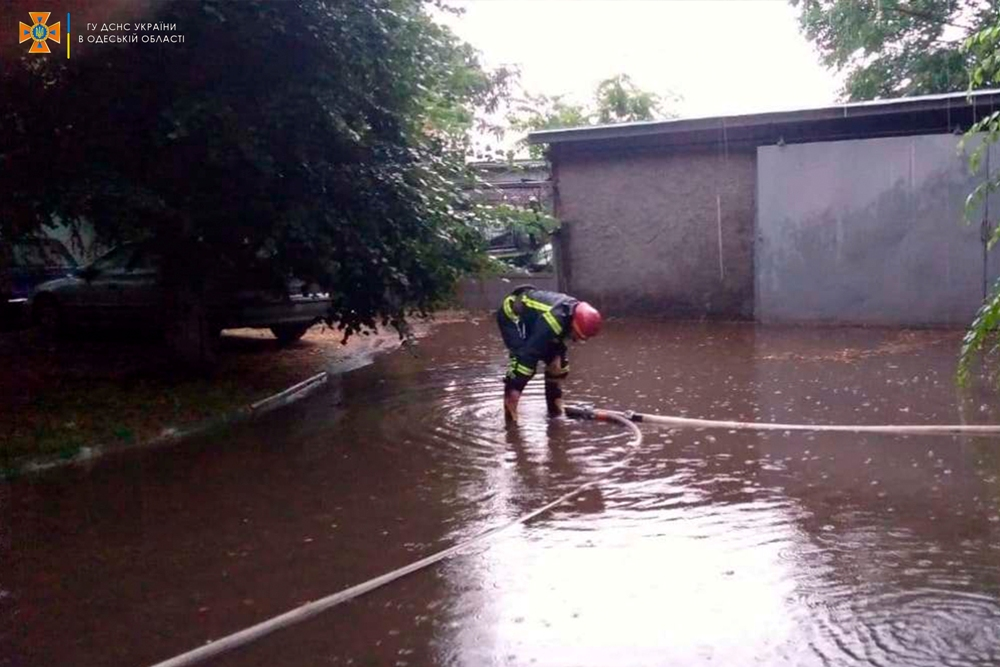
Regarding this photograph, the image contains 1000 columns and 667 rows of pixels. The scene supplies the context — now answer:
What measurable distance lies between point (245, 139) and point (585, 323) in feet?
10.6

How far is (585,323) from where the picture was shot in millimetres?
8555

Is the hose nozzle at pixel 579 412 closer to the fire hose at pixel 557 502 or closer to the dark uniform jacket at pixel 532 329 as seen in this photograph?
the fire hose at pixel 557 502

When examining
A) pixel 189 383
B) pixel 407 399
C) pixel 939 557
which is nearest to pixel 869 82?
pixel 407 399

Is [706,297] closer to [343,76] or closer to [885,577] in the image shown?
[343,76]

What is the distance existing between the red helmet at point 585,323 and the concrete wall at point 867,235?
783cm

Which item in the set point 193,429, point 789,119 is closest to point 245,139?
point 193,429

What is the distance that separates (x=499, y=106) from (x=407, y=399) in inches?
662

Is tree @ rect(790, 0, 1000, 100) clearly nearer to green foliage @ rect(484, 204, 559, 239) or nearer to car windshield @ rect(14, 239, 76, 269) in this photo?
green foliage @ rect(484, 204, 559, 239)

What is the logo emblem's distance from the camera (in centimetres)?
870

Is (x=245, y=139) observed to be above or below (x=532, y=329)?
above

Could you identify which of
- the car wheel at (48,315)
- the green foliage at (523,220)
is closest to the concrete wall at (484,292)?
the green foliage at (523,220)

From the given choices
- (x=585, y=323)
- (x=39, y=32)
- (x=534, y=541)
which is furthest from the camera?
(x=39, y=32)

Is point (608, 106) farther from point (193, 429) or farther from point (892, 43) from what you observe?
point (193, 429)

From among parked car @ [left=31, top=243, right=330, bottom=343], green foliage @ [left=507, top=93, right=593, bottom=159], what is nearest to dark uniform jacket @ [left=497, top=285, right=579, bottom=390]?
parked car @ [left=31, top=243, right=330, bottom=343]
